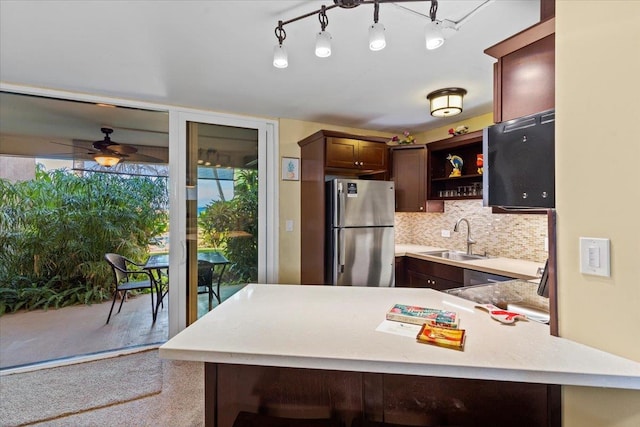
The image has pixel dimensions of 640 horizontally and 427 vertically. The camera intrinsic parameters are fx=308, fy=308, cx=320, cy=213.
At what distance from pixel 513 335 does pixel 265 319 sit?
0.90m

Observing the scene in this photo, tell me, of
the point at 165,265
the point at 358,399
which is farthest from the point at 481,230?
the point at 165,265

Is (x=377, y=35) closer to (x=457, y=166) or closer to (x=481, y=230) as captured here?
(x=457, y=166)

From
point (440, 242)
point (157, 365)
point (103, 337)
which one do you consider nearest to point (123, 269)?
point (103, 337)

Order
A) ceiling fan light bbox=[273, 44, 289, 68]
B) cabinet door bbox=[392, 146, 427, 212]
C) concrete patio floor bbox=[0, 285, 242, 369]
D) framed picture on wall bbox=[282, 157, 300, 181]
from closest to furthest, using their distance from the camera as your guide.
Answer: ceiling fan light bbox=[273, 44, 289, 68], concrete patio floor bbox=[0, 285, 242, 369], framed picture on wall bbox=[282, 157, 300, 181], cabinet door bbox=[392, 146, 427, 212]

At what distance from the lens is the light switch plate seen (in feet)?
2.86

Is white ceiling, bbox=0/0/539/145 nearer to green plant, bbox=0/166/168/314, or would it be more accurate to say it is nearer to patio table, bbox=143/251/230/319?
green plant, bbox=0/166/168/314

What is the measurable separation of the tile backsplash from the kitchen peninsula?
1.91 m

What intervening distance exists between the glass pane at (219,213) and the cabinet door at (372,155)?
3.62 feet

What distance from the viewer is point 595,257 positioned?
89 cm

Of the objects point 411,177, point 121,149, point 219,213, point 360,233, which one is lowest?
point 360,233

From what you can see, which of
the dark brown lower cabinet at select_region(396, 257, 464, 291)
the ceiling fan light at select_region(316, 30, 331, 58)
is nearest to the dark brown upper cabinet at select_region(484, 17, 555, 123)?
the ceiling fan light at select_region(316, 30, 331, 58)

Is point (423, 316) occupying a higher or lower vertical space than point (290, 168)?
lower

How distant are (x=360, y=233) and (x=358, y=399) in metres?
2.03

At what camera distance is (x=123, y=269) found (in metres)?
3.35
